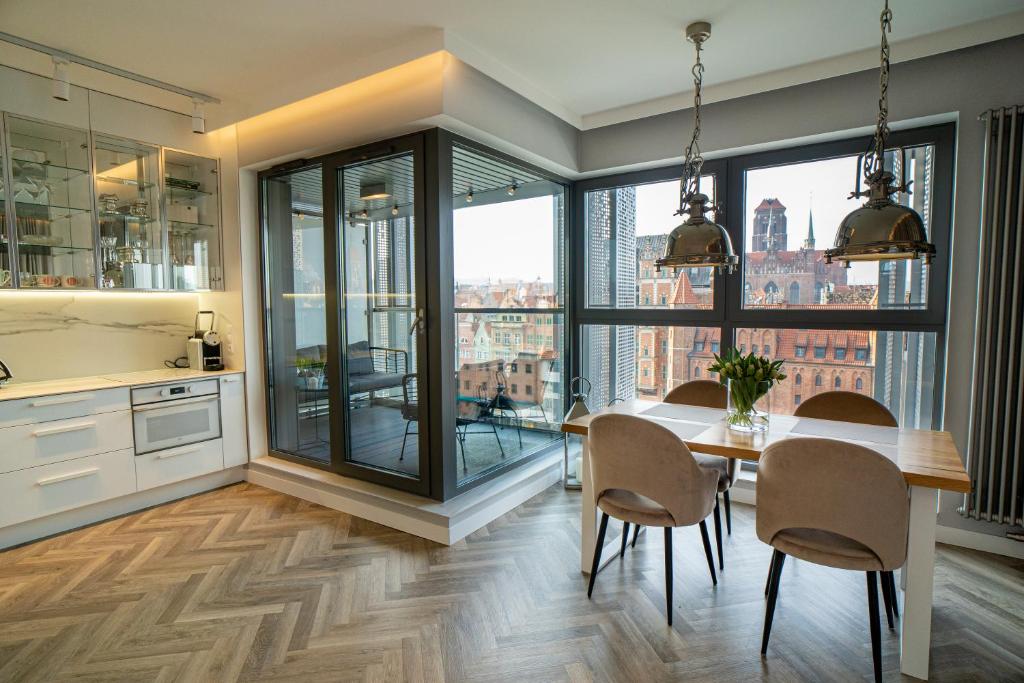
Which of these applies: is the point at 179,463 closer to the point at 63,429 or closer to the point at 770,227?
the point at 63,429

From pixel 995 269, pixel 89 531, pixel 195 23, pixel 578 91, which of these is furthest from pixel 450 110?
pixel 89 531

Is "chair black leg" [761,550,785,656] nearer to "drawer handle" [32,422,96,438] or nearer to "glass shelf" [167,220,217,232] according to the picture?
"drawer handle" [32,422,96,438]

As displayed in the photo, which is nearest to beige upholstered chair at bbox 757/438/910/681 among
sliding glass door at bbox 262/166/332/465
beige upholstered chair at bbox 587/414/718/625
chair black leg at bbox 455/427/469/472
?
beige upholstered chair at bbox 587/414/718/625

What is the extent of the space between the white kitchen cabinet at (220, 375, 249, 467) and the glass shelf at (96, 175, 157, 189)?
1.52m

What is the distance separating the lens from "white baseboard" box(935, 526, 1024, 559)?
295cm

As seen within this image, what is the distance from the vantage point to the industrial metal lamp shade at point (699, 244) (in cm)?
239

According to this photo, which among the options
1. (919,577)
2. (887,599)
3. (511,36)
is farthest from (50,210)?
(887,599)

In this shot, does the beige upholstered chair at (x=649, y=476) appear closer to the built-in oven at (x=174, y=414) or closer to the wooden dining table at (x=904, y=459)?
the wooden dining table at (x=904, y=459)

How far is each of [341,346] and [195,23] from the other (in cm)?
204

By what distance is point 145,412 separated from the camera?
3.59m

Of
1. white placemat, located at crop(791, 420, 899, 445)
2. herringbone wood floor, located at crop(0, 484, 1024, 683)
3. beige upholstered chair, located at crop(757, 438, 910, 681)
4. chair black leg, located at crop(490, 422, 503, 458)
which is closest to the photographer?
beige upholstered chair, located at crop(757, 438, 910, 681)

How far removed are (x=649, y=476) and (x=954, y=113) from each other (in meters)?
2.78

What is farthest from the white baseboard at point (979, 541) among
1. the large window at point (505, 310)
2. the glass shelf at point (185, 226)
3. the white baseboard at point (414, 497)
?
the glass shelf at point (185, 226)

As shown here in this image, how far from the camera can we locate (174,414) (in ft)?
12.3
